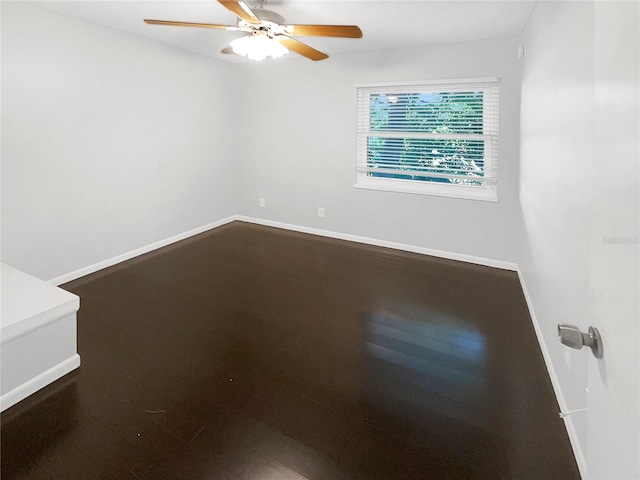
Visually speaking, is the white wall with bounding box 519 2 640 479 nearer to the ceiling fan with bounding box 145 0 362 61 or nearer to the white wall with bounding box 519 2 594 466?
the white wall with bounding box 519 2 594 466

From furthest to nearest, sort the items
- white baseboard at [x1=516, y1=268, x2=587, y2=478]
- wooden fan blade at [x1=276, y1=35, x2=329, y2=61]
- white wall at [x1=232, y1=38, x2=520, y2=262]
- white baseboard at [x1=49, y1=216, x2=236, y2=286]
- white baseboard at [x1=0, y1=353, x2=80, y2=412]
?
white wall at [x1=232, y1=38, x2=520, y2=262] → white baseboard at [x1=49, y1=216, x2=236, y2=286] → wooden fan blade at [x1=276, y1=35, x2=329, y2=61] → white baseboard at [x1=0, y1=353, x2=80, y2=412] → white baseboard at [x1=516, y1=268, x2=587, y2=478]

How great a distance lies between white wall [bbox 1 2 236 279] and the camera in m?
2.69

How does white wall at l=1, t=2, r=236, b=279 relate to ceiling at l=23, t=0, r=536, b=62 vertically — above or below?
below

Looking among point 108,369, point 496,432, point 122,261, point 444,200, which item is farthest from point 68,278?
point 444,200

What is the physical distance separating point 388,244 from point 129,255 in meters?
2.93

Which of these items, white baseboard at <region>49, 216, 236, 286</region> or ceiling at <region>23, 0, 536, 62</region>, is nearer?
ceiling at <region>23, 0, 536, 62</region>

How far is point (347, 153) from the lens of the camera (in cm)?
419

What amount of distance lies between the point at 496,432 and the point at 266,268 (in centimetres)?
243

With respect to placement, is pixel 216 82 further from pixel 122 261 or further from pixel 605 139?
pixel 605 139

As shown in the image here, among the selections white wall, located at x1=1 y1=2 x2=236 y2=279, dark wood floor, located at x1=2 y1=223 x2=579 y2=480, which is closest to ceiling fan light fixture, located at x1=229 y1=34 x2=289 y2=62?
white wall, located at x1=1 y1=2 x2=236 y2=279

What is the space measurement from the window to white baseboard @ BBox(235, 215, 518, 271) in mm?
644

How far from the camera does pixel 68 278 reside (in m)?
3.13

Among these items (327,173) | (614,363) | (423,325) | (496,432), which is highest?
(327,173)

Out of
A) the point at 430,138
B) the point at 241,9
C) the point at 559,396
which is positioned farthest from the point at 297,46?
the point at 559,396
